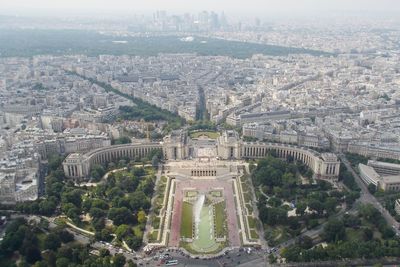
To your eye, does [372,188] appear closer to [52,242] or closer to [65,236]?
[65,236]

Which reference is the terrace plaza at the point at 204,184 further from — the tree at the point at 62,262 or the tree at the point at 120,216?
the tree at the point at 62,262

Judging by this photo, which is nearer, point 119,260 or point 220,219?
point 119,260

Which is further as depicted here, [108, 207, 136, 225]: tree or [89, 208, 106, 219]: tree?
[89, 208, 106, 219]: tree

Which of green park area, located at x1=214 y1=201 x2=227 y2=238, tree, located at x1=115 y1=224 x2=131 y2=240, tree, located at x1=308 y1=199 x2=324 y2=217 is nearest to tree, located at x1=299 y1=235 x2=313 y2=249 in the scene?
tree, located at x1=308 y1=199 x2=324 y2=217

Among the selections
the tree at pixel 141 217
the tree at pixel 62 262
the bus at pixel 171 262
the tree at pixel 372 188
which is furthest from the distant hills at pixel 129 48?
the tree at pixel 62 262

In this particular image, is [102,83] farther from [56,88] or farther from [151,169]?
[151,169]

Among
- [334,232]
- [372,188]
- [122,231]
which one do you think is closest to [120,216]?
[122,231]

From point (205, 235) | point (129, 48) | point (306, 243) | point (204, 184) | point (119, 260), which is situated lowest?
point (205, 235)

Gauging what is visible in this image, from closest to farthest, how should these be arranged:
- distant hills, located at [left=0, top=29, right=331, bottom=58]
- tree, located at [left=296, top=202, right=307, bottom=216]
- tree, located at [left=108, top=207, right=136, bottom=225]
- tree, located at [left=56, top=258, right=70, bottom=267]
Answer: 1. tree, located at [left=56, top=258, right=70, bottom=267]
2. tree, located at [left=108, top=207, right=136, bottom=225]
3. tree, located at [left=296, top=202, right=307, bottom=216]
4. distant hills, located at [left=0, top=29, right=331, bottom=58]

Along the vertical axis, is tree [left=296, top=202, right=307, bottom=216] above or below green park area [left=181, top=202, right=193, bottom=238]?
above

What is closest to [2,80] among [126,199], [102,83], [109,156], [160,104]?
[102,83]

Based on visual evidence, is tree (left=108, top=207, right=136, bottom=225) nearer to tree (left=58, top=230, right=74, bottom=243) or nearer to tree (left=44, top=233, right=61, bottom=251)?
tree (left=58, top=230, right=74, bottom=243)
